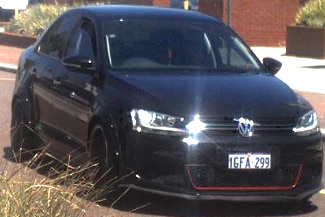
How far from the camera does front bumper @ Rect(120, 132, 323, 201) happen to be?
8.16 m

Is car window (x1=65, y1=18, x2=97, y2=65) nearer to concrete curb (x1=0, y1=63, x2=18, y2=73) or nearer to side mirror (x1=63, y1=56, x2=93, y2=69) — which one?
side mirror (x1=63, y1=56, x2=93, y2=69)

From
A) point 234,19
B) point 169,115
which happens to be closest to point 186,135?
point 169,115

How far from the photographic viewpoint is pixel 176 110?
8.30 m

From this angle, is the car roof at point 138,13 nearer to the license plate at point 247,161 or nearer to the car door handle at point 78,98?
the car door handle at point 78,98

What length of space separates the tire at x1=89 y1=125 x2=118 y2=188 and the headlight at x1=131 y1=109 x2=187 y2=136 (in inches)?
15.3

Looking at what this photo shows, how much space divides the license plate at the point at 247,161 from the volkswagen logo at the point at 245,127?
164mm

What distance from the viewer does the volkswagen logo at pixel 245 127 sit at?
8242 mm

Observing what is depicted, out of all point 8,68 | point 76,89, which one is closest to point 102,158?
point 76,89

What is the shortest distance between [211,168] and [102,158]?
101 cm

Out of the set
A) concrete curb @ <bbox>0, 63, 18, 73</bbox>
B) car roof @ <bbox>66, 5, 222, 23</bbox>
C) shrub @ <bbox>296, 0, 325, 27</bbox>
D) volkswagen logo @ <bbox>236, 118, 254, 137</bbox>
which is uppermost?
car roof @ <bbox>66, 5, 222, 23</bbox>

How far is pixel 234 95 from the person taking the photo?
861 centimetres

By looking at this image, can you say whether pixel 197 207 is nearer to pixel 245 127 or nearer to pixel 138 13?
pixel 245 127

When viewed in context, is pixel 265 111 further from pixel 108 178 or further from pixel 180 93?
pixel 108 178

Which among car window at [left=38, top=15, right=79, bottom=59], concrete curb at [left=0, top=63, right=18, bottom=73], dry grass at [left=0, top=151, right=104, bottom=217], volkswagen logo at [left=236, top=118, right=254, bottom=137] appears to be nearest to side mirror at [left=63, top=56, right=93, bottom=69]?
car window at [left=38, top=15, right=79, bottom=59]
